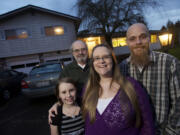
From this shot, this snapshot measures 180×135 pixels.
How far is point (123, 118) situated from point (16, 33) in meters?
13.5

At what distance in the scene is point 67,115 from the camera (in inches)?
63.5

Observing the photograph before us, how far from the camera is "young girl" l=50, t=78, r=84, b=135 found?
1590 millimetres

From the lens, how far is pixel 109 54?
4.61 feet

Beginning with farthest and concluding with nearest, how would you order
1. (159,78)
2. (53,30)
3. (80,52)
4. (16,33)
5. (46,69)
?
(53,30), (16,33), (46,69), (80,52), (159,78)

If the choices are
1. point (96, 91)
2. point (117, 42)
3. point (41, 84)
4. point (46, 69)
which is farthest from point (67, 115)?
point (117, 42)

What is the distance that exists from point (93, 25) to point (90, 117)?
1321 centimetres

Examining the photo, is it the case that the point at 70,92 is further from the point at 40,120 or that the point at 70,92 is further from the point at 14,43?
the point at 14,43

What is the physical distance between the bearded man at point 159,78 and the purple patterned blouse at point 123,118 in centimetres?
24

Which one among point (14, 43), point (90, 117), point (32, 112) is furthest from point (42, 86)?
point (14, 43)

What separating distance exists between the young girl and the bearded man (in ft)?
3.33

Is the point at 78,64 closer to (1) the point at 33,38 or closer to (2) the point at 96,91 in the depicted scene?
(2) the point at 96,91

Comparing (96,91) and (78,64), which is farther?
(78,64)

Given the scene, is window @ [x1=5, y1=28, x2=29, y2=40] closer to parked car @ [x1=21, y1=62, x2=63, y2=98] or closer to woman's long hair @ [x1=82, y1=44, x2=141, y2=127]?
parked car @ [x1=21, y1=62, x2=63, y2=98]

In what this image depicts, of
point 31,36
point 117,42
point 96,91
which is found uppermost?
point 31,36
